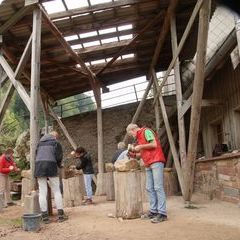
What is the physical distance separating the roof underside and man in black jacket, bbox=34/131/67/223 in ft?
11.0

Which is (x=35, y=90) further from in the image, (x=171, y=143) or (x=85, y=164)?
(x=171, y=143)

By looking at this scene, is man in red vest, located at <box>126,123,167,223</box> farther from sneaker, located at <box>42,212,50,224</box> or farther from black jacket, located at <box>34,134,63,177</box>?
sneaker, located at <box>42,212,50,224</box>

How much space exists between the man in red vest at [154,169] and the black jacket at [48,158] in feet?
5.15

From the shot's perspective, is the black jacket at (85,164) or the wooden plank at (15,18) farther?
the black jacket at (85,164)

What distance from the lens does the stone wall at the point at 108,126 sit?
15.7 metres

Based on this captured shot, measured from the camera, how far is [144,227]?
5.75m

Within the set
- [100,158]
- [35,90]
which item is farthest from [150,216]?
[100,158]

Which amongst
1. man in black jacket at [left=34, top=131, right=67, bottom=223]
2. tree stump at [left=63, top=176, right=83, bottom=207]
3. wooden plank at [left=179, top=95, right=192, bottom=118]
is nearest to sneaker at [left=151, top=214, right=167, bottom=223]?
man in black jacket at [left=34, top=131, right=67, bottom=223]

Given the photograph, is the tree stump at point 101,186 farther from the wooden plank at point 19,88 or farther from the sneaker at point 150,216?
the sneaker at point 150,216

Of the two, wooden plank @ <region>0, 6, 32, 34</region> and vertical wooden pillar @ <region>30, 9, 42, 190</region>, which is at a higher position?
wooden plank @ <region>0, 6, 32, 34</region>

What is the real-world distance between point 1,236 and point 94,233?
4.37ft

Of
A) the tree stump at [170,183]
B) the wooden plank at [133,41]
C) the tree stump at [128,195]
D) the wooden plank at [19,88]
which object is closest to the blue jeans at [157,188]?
the tree stump at [128,195]

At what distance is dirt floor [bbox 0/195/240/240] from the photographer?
16.6ft

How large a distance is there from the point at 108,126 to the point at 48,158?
8977 mm
